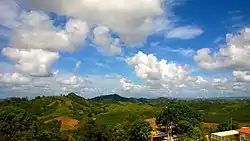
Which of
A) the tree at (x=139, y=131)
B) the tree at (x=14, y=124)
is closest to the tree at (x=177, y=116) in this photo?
the tree at (x=139, y=131)

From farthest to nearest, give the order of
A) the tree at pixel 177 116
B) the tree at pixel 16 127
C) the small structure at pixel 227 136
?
1. the tree at pixel 177 116
2. the tree at pixel 16 127
3. the small structure at pixel 227 136

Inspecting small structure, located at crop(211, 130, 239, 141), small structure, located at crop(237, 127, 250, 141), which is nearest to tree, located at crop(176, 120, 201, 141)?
small structure, located at crop(211, 130, 239, 141)

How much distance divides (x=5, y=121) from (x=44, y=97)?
11059 cm

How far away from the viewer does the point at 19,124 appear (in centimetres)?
7669

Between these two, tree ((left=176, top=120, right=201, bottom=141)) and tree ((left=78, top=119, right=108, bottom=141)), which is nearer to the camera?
tree ((left=176, top=120, right=201, bottom=141))

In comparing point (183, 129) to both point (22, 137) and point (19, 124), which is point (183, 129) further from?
point (19, 124)

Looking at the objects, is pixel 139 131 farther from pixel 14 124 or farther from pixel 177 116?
pixel 14 124

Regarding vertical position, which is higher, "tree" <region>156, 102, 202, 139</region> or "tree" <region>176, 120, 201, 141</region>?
"tree" <region>156, 102, 202, 139</region>

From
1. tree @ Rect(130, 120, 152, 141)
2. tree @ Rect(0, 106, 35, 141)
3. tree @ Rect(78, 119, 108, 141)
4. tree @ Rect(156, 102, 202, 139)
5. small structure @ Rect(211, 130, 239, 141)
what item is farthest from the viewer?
tree @ Rect(156, 102, 202, 139)

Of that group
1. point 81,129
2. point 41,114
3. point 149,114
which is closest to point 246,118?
point 149,114

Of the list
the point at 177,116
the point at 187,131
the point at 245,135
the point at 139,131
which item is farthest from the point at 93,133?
the point at 245,135

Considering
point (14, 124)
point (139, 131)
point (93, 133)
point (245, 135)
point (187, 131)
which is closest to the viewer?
point (245, 135)

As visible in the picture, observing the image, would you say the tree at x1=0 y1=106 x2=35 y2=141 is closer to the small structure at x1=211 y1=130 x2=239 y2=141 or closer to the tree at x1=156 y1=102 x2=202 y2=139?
the tree at x1=156 y1=102 x2=202 y2=139

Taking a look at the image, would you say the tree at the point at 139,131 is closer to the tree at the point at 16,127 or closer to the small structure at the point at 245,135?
the tree at the point at 16,127
